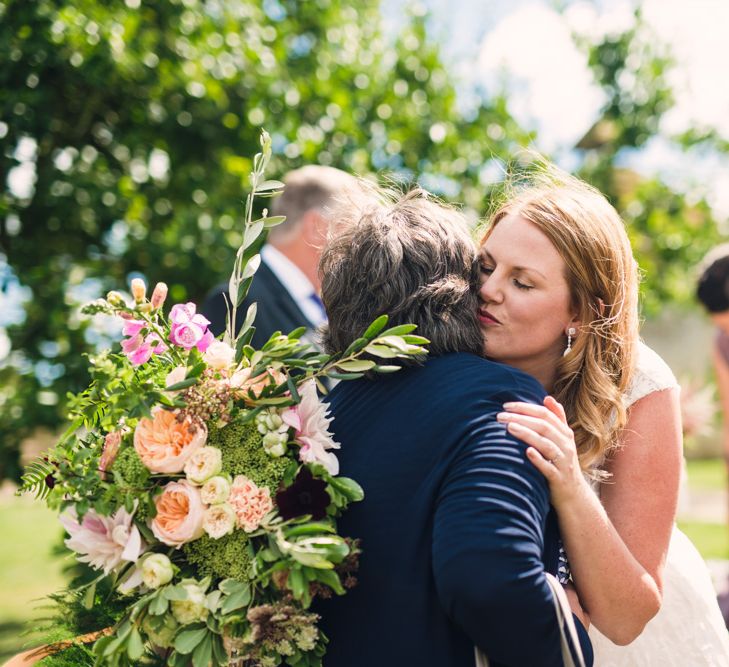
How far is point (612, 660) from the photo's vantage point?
2297 millimetres

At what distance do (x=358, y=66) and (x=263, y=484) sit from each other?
4.54 m

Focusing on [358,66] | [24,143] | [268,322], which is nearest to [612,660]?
[268,322]

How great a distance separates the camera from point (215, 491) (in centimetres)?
163

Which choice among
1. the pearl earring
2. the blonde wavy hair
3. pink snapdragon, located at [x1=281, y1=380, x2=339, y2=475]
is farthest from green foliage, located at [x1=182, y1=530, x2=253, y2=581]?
the pearl earring

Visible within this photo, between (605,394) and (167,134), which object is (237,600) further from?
(167,134)

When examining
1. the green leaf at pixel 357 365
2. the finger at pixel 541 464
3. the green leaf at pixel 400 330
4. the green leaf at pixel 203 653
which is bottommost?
the green leaf at pixel 203 653

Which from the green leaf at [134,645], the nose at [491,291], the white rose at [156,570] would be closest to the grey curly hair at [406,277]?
the nose at [491,291]

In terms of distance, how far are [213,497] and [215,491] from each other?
1 cm

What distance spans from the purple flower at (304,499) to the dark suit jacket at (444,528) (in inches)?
4.4

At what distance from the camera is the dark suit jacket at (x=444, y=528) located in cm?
149

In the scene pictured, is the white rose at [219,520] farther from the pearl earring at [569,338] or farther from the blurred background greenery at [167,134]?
the blurred background greenery at [167,134]

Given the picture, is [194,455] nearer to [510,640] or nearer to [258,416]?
[258,416]

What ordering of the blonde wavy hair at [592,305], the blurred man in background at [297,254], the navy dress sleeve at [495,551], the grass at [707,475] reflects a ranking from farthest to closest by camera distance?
the grass at [707,475] → the blurred man in background at [297,254] → the blonde wavy hair at [592,305] → the navy dress sleeve at [495,551]

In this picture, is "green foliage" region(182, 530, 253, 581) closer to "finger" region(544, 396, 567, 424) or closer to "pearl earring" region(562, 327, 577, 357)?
"finger" region(544, 396, 567, 424)
